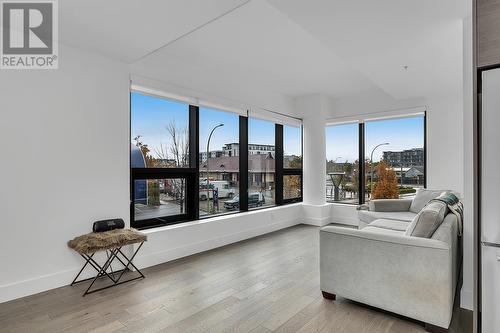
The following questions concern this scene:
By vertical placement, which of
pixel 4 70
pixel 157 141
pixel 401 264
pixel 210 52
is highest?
pixel 210 52

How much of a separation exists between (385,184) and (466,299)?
3.29 metres

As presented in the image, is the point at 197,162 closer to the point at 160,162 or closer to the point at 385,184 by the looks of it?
the point at 160,162

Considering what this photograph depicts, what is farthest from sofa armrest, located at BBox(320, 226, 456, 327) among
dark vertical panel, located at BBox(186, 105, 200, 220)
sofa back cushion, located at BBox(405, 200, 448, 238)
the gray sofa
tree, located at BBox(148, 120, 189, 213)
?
tree, located at BBox(148, 120, 189, 213)

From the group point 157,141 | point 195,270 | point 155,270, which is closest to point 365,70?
point 157,141

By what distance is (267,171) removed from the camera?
542 centimetres

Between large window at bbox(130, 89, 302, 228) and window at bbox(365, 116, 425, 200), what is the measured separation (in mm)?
1765

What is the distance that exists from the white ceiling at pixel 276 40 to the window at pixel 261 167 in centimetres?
61

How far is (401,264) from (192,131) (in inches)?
119

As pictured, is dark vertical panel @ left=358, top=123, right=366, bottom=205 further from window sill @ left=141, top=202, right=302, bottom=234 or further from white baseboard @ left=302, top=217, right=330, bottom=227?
window sill @ left=141, top=202, right=302, bottom=234

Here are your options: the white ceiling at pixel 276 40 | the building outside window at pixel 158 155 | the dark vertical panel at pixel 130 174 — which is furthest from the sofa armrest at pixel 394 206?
the dark vertical panel at pixel 130 174

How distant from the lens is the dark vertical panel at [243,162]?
4840 mm

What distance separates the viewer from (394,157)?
5.38m

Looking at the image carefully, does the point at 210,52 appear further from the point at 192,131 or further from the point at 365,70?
the point at 365,70

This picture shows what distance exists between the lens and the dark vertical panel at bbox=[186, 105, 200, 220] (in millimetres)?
4035
